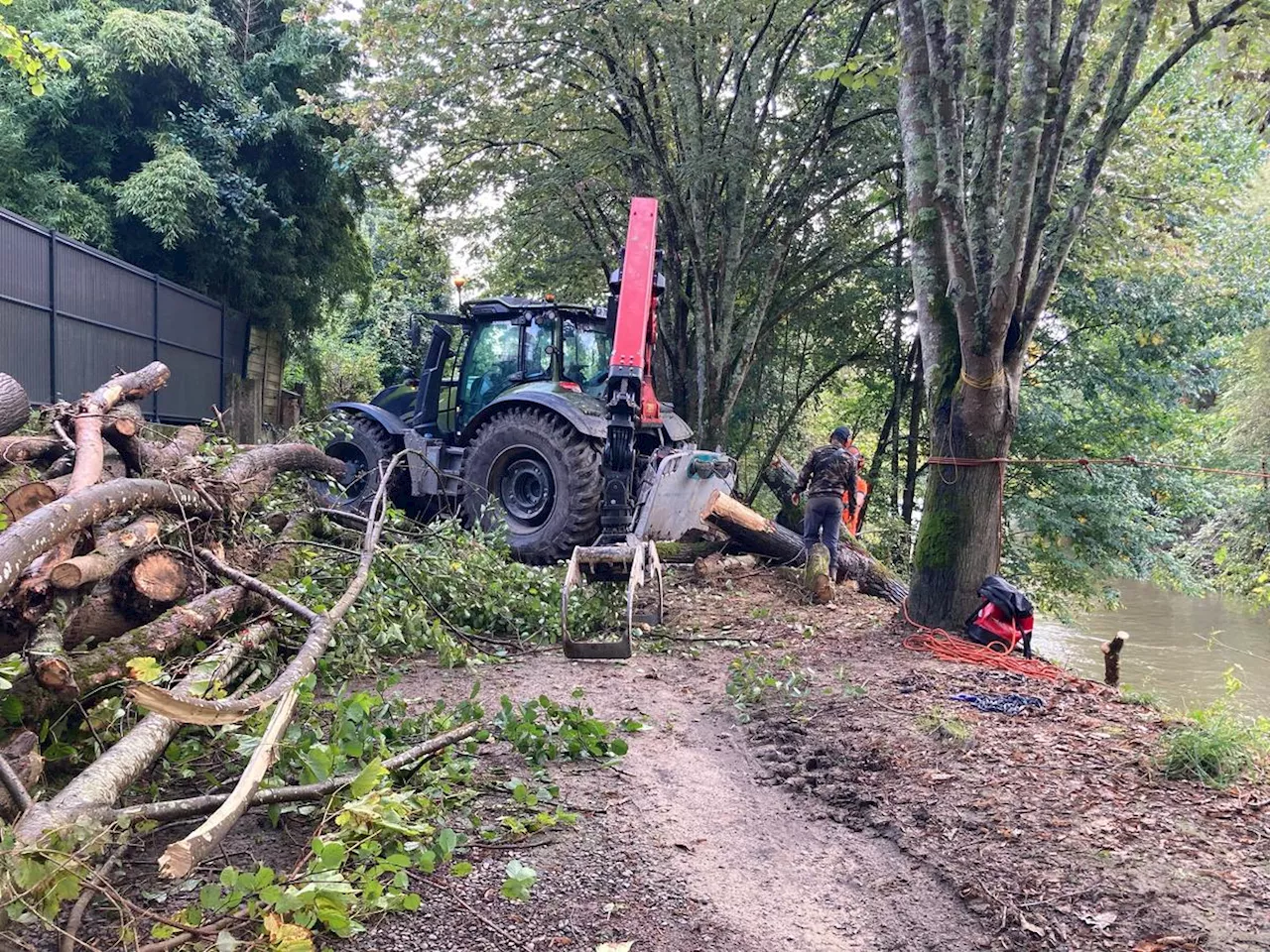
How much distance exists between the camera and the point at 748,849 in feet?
9.99

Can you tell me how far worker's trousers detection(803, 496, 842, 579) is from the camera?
29.2ft

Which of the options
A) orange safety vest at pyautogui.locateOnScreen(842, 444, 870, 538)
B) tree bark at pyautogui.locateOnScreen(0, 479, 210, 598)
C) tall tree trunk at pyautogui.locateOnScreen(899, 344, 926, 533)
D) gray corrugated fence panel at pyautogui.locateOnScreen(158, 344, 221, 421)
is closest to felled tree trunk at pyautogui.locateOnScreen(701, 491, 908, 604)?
orange safety vest at pyautogui.locateOnScreen(842, 444, 870, 538)

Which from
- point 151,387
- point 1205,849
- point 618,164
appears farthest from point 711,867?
point 618,164

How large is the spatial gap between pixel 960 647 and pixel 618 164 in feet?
30.2

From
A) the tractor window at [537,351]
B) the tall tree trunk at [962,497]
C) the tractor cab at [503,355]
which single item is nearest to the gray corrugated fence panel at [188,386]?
the tractor cab at [503,355]

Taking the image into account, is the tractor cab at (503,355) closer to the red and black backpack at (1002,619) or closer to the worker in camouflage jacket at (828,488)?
the worker in camouflage jacket at (828,488)

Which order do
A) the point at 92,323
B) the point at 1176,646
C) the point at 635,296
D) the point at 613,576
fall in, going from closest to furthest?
the point at 613,576, the point at 635,296, the point at 92,323, the point at 1176,646

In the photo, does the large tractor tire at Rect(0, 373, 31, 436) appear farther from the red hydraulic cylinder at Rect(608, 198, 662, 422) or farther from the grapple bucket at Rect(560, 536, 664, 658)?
the red hydraulic cylinder at Rect(608, 198, 662, 422)

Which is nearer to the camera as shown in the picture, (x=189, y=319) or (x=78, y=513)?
(x=78, y=513)

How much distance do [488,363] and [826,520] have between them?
3.89m

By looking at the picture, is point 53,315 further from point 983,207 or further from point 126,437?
point 983,207

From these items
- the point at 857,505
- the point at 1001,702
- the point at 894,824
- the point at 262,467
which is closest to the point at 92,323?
the point at 262,467

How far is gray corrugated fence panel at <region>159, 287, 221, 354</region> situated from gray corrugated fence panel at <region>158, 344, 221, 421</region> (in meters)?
0.17

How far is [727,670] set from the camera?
222 inches
